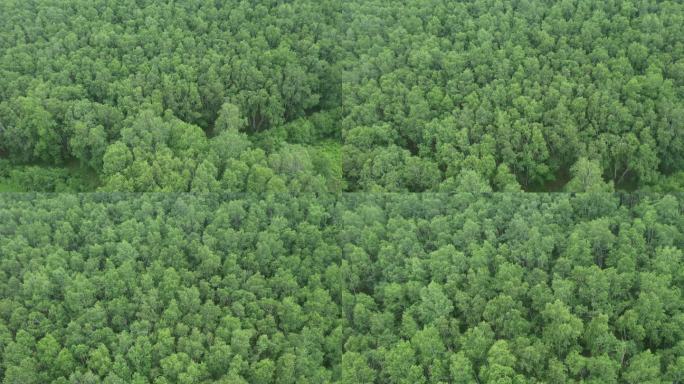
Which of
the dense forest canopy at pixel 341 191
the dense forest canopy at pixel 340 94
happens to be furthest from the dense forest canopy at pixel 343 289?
the dense forest canopy at pixel 340 94

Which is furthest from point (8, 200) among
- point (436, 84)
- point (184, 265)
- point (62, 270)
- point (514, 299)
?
point (514, 299)

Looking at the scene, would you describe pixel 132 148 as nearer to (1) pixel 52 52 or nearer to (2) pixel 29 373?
(1) pixel 52 52

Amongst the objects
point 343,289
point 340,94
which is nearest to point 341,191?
point 343,289

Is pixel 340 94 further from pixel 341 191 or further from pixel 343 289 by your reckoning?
pixel 343 289

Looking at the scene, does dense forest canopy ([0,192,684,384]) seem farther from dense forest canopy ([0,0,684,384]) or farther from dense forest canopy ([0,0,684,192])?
dense forest canopy ([0,0,684,192])

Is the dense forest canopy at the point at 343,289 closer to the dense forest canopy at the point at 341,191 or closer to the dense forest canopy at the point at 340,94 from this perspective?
the dense forest canopy at the point at 341,191
